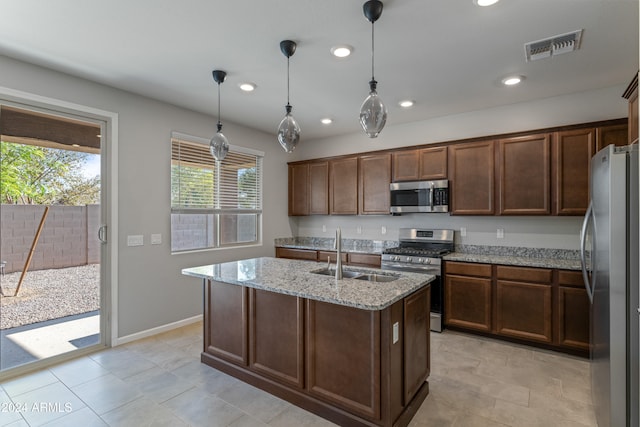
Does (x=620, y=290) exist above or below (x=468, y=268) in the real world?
above

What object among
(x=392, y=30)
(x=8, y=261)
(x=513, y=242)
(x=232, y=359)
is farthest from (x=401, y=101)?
(x=8, y=261)

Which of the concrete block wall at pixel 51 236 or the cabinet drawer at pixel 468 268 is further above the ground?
the concrete block wall at pixel 51 236

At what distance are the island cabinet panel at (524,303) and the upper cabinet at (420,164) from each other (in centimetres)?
139

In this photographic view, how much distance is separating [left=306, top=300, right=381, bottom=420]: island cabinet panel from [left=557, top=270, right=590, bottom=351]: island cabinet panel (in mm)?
2339

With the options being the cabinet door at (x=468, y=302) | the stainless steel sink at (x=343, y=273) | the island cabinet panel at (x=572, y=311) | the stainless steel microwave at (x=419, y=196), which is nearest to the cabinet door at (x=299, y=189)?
the stainless steel microwave at (x=419, y=196)

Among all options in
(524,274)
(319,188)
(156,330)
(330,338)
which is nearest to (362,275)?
(330,338)

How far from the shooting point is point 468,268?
3.65m

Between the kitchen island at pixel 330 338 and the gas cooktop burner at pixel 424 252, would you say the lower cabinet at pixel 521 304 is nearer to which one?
the gas cooktop burner at pixel 424 252

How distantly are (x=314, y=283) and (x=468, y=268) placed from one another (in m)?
2.20

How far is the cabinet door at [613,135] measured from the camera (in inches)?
123

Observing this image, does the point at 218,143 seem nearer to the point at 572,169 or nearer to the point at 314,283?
the point at 314,283

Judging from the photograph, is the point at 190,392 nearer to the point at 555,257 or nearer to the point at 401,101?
the point at 401,101

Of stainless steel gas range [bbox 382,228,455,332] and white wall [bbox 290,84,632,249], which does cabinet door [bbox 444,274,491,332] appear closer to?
stainless steel gas range [bbox 382,228,455,332]

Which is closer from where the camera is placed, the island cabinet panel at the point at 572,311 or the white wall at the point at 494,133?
the island cabinet panel at the point at 572,311
